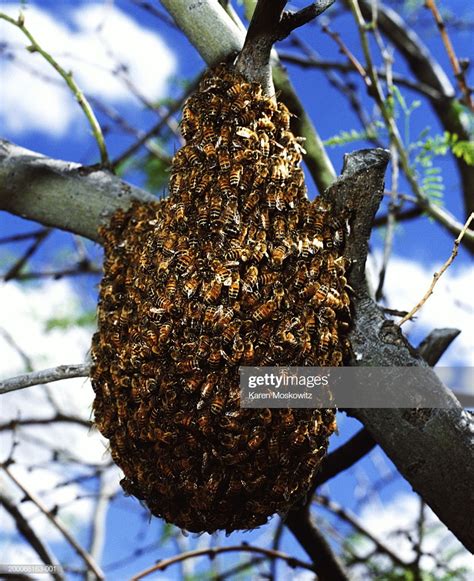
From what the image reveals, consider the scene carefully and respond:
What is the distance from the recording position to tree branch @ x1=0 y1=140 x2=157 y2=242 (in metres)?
2.47

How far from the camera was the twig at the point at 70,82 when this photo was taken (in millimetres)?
2414

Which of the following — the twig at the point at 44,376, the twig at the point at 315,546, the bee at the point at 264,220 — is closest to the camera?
the bee at the point at 264,220

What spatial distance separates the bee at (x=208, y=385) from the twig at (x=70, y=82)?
3.45 ft

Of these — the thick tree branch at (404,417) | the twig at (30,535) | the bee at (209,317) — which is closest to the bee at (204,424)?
the bee at (209,317)

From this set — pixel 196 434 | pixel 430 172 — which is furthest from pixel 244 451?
pixel 430 172

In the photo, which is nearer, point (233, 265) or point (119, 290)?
point (233, 265)

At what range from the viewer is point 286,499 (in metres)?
1.97

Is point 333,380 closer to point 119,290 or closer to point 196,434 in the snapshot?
point 196,434

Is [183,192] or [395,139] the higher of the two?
[395,139]

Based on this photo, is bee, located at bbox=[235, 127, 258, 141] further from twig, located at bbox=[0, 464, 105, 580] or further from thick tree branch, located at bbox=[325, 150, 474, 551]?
twig, located at bbox=[0, 464, 105, 580]

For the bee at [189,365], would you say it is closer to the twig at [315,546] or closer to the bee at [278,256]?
the bee at [278,256]

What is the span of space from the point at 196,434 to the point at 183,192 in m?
0.64

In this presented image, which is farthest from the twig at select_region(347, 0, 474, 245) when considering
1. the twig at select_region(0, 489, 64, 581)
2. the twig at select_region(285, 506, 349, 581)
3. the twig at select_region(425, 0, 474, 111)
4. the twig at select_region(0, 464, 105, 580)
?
the twig at select_region(0, 489, 64, 581)

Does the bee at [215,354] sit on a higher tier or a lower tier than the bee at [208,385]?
higher
